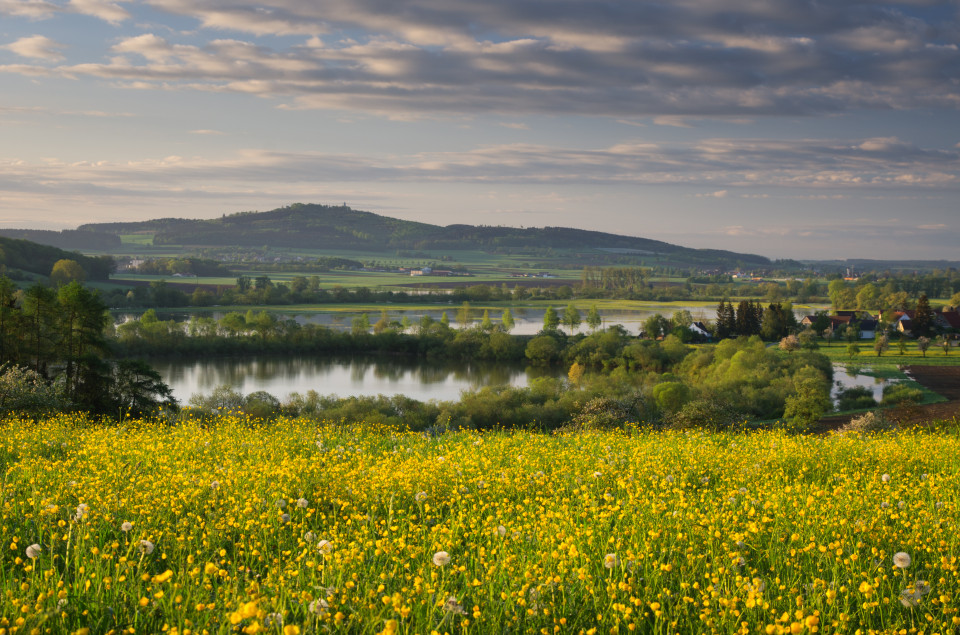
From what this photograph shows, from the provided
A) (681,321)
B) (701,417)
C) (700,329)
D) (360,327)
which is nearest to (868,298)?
(700,329)

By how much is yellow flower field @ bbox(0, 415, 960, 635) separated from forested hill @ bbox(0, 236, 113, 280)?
11623cm

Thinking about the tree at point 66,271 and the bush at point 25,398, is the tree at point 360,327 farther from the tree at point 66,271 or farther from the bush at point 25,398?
the bush at point 25,398

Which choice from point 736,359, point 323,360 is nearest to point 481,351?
point 323,360

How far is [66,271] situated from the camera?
102 m

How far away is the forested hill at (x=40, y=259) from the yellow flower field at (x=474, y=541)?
116m

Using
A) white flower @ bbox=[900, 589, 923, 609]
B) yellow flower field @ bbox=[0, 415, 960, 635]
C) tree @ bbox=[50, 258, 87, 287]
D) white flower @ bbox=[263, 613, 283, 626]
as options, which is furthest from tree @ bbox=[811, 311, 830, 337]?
tree @ bbox=[50, 258, 87, 287]

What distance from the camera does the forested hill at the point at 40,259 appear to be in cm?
10588

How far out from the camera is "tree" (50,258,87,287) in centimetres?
10094

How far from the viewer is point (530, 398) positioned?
38438 millimetres

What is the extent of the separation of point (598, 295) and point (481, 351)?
2682 inches

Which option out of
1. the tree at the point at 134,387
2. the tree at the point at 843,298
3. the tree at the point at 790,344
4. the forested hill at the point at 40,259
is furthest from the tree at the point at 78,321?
the tree at the point at 843,298

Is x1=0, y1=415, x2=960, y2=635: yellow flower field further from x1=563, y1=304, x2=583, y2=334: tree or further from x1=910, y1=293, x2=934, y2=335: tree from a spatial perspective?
x1=563, y1=304, x2=583, y2=334: tree

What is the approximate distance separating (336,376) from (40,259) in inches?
3165

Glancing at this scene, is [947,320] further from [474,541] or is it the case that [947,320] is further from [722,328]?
[474,541]
